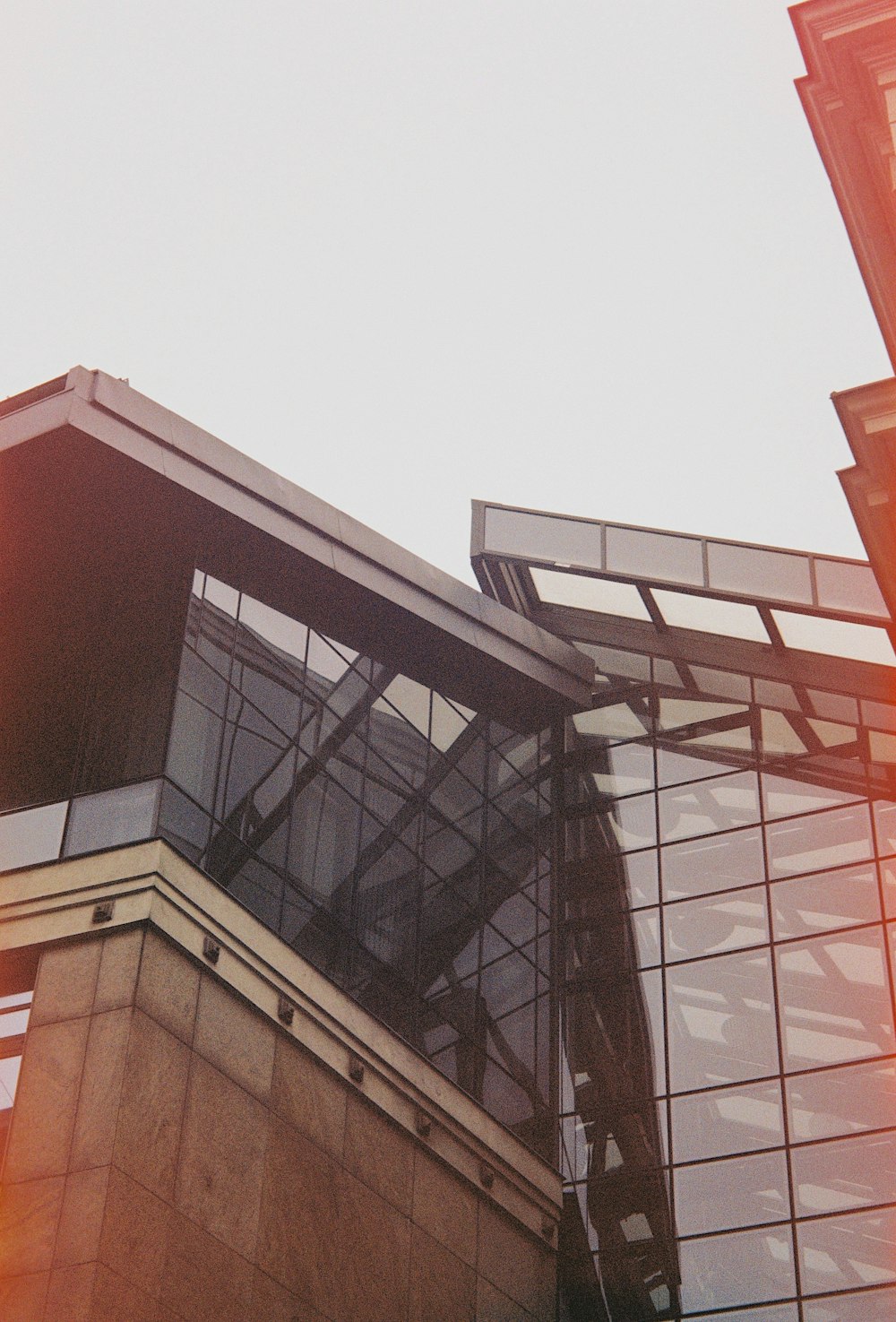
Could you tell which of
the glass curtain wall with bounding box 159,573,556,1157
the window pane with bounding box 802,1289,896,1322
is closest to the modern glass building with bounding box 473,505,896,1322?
the window pane with bounding box 802,1289,896,1322

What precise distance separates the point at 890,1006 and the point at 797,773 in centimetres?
489

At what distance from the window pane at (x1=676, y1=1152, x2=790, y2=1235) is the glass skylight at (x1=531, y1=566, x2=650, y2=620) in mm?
10437

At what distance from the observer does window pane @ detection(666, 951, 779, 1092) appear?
92.2 ft

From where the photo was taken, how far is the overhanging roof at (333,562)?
24594 mm

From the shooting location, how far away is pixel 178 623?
2523 centimetres

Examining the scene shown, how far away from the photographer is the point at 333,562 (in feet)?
90.1

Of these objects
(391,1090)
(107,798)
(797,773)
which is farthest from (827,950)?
(107,798)

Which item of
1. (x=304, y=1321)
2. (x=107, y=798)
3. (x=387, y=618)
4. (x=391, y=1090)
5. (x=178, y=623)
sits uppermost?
(x=387, y=618)

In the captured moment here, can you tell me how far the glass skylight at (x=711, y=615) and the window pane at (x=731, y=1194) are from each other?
9424 millimetres

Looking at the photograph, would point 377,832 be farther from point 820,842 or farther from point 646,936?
point 820,842

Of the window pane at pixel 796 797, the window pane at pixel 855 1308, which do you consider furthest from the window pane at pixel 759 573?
the window pane at pixel 855 1308

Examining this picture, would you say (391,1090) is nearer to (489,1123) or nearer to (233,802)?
(489,1123)

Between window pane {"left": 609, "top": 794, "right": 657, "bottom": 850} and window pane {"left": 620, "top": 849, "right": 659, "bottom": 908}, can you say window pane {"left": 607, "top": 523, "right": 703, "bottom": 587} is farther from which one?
window pane {"left": 620, "top": 849, "right": 659, "bottom": 908}

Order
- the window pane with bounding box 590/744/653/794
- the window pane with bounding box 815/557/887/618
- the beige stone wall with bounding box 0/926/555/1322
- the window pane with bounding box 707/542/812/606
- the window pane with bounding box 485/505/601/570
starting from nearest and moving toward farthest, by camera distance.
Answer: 1. the beige stone wall with bounding box 0/926/555/1322
2. the window pane with bounding box 815/557/887/618
3. the window pane with bounding box 707/542/812/606
4. the window pane with bounding box 485/505/601/570
5. the window pane with bounding box 590/744/653/794
